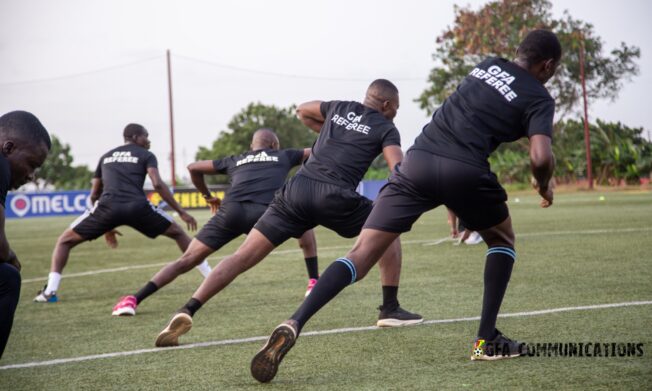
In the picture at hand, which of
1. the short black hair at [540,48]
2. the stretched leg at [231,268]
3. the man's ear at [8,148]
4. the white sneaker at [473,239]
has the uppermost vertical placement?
the short black hair at [540,48]

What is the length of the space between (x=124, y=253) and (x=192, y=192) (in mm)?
20886

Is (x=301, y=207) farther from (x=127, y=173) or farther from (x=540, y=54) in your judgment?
(x=127, y=173)

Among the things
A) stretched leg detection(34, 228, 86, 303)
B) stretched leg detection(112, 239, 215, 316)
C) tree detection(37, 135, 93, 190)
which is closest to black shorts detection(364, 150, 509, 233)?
stretched leg detection(112, 239, 215, 316)

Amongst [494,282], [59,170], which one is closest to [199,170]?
[494,282]

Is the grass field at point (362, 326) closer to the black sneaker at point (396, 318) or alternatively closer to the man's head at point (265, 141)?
the black sneaker at point (396, 318)

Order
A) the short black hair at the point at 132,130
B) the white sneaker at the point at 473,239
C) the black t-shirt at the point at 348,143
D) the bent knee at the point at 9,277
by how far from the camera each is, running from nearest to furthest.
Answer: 1. the bent knee at the point at 9,277
2. the black t-shirt at the point at 348,143
3. the short black hair at the point at 132,130
4. the white sneaker at the point at 473,239

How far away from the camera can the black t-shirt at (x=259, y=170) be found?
767cm

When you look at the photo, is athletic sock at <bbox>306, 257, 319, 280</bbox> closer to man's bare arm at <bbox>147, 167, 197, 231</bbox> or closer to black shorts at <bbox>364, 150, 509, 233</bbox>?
man's bare arm at <bbox>147, 167, 197, 231</bbox>

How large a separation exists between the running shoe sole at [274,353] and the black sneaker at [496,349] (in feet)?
3.79

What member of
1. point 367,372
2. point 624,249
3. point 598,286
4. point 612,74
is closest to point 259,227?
point 367,372

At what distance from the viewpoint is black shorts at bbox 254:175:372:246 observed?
18.5 feet

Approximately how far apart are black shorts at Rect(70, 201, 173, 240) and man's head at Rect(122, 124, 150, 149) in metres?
0.72

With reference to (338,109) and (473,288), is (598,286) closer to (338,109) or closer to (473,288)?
(473,288)

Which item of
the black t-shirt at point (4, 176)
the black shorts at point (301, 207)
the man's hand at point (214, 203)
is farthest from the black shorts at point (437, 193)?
the man's hand at point (214, 203)
